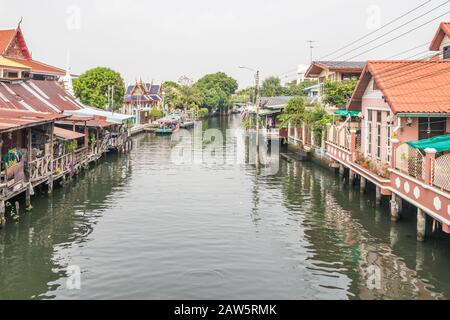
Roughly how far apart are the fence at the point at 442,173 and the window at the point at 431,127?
6.85 meters

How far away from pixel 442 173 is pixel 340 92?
2731cm

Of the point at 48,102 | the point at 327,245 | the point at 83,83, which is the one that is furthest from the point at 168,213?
the point at 83,83

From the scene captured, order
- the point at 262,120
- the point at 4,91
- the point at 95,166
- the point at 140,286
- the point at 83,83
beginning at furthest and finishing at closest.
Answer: the point at 262,120, the point at 83,83, the point at 95,166, the point at 4,91, the point at 140,286

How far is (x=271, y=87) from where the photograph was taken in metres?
123

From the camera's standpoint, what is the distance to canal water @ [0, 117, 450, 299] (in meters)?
16.2

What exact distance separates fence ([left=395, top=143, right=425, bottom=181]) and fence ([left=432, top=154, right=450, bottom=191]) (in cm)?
101

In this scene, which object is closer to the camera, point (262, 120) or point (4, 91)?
point (4, 91)

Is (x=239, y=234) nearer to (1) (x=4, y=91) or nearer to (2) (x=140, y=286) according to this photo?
(2) (x=140, y=286)

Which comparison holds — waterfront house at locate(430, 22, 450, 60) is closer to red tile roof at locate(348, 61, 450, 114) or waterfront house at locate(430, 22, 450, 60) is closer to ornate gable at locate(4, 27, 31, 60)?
red tile roof at locate(348, 61, 450, 114)

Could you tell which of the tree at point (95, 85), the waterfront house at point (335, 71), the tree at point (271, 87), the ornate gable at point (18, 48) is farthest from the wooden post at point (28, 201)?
the tree at point (271, 87)

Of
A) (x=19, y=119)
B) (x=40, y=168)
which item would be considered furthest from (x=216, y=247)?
(x=40, y=168)

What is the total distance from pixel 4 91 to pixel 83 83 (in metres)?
43.5

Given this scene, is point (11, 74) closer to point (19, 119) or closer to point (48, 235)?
point (19, 119)

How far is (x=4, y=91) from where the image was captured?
35.6 metres
